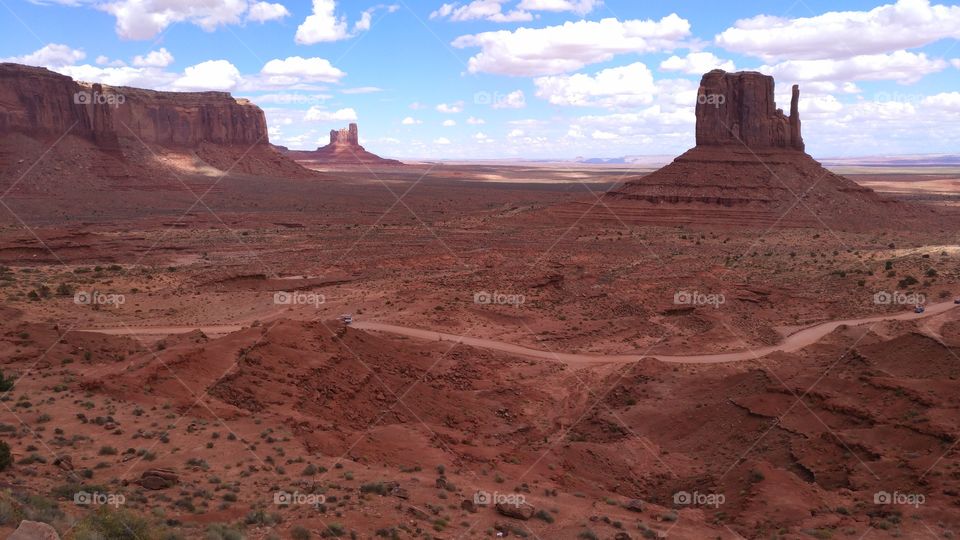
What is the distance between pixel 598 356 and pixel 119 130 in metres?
106

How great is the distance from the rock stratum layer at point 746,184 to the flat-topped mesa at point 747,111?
0.36 feet

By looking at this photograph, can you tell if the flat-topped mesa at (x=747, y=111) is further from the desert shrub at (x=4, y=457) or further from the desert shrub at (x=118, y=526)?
the desert shrub at (x=118, y=526)

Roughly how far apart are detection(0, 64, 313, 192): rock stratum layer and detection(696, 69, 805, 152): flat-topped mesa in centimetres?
7723

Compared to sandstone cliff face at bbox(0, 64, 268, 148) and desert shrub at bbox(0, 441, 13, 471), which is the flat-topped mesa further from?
sandstone cliff face at bbox(0, 64, 268, 148)

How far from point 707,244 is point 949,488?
4568 cm

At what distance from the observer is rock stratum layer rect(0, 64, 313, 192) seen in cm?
9769

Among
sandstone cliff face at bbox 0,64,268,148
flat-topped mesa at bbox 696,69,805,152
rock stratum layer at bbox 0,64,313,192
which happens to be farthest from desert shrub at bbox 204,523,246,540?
sandstone cliff face at bbox 0,64,268,148

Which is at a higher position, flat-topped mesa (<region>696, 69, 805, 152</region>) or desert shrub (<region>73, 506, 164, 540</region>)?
flat-topped mesa (<region>696, 69, 805, 152</region>)

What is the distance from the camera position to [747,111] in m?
80.6

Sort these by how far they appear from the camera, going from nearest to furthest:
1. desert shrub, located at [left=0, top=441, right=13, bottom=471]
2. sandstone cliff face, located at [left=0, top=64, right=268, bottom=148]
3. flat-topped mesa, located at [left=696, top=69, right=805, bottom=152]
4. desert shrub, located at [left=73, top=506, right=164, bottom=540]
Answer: desert shrub, located at [left=73, top=506, right=164, bottom=540] → desert shrub, located at [left=0, top=441, right=13, bottom=471] → flat-topped mesa, located at [left=696, top=69, right=805, bottom=152] → sandstone cliff face, located at [left=0, top=64, right=268, bottom=148]

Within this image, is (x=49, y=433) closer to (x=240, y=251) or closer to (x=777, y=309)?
(x=777, y=309)

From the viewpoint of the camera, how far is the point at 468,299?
35.7m

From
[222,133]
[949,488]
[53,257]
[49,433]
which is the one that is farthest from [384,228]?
[222,133]

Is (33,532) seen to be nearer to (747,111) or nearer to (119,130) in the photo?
(747,111)
